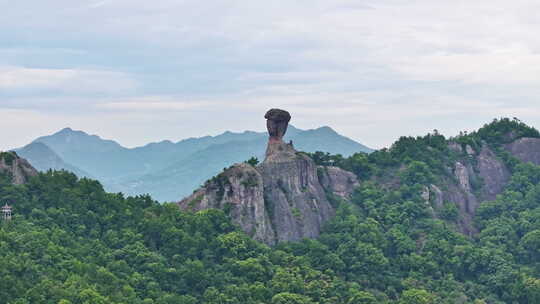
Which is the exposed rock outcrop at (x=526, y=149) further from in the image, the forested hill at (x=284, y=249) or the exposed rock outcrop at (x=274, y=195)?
the exposed rock outcrop at (x=274, y=195)

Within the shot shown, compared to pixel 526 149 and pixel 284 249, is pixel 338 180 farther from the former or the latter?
pixel 526 149

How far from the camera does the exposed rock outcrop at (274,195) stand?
88.6 m

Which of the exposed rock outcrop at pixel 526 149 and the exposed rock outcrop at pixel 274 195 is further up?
the exposed rock outcrop at pixel 526 149

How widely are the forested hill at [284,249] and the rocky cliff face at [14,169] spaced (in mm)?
914

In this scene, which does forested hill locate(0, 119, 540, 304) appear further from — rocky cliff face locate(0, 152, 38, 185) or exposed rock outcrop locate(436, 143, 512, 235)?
rocky cliff face locate(0, 152, 38, 185)

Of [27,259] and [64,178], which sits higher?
[64,178]

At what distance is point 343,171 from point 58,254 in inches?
1392

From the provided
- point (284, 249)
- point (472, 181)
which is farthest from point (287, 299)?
point (472, 181)

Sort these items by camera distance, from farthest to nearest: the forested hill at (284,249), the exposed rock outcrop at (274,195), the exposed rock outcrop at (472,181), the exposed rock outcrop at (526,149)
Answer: the exposed rock outcrop at (526,149)
the exposed rock outcrop at (472,181)
the exposed rock outcrop at (274,195)
the forested hill at (284,249)

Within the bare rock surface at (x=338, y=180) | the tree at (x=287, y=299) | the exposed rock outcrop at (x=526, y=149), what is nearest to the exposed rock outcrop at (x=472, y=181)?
the exposed rock outcrop at (x=526, y=149)

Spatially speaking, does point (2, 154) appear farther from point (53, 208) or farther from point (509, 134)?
point (509, 134)

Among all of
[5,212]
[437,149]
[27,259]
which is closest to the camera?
[27,259]

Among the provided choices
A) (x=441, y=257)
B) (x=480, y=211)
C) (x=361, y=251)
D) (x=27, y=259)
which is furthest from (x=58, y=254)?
(x=480, y=211)

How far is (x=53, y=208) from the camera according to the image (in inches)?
3231
